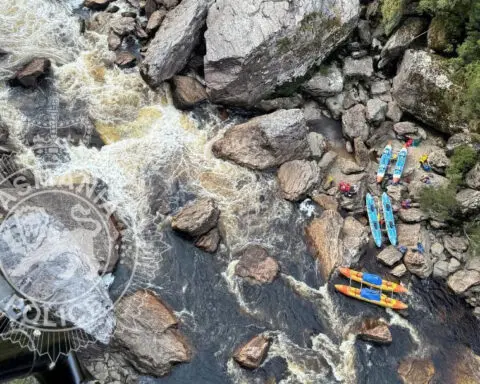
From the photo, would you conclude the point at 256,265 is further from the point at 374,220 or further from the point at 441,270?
the point at 441,270

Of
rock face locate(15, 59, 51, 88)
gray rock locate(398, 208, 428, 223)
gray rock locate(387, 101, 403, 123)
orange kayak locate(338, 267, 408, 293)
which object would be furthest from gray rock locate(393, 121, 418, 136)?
rock face locate(15, 59, 51, 88)

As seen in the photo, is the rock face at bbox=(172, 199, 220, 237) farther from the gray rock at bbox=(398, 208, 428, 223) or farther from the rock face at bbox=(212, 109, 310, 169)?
the gray rock at bbox=(398, 208, 428, 223)

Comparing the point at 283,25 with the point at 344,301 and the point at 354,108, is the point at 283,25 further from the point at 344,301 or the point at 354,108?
the point at 344,301

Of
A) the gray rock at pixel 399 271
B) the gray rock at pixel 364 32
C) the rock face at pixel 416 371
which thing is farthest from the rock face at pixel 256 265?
the gray rock at pixel 364 32

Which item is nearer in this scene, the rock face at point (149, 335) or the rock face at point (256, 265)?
the rock face at point (149, 335)

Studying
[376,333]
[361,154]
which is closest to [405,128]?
[361,154]

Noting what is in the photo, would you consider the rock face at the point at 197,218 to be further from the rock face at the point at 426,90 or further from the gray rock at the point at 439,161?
the rock face at the point at 426,90

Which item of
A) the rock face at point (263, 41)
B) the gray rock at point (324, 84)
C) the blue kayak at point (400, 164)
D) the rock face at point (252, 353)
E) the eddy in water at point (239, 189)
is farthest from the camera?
the gray rock at point (324, 84)
